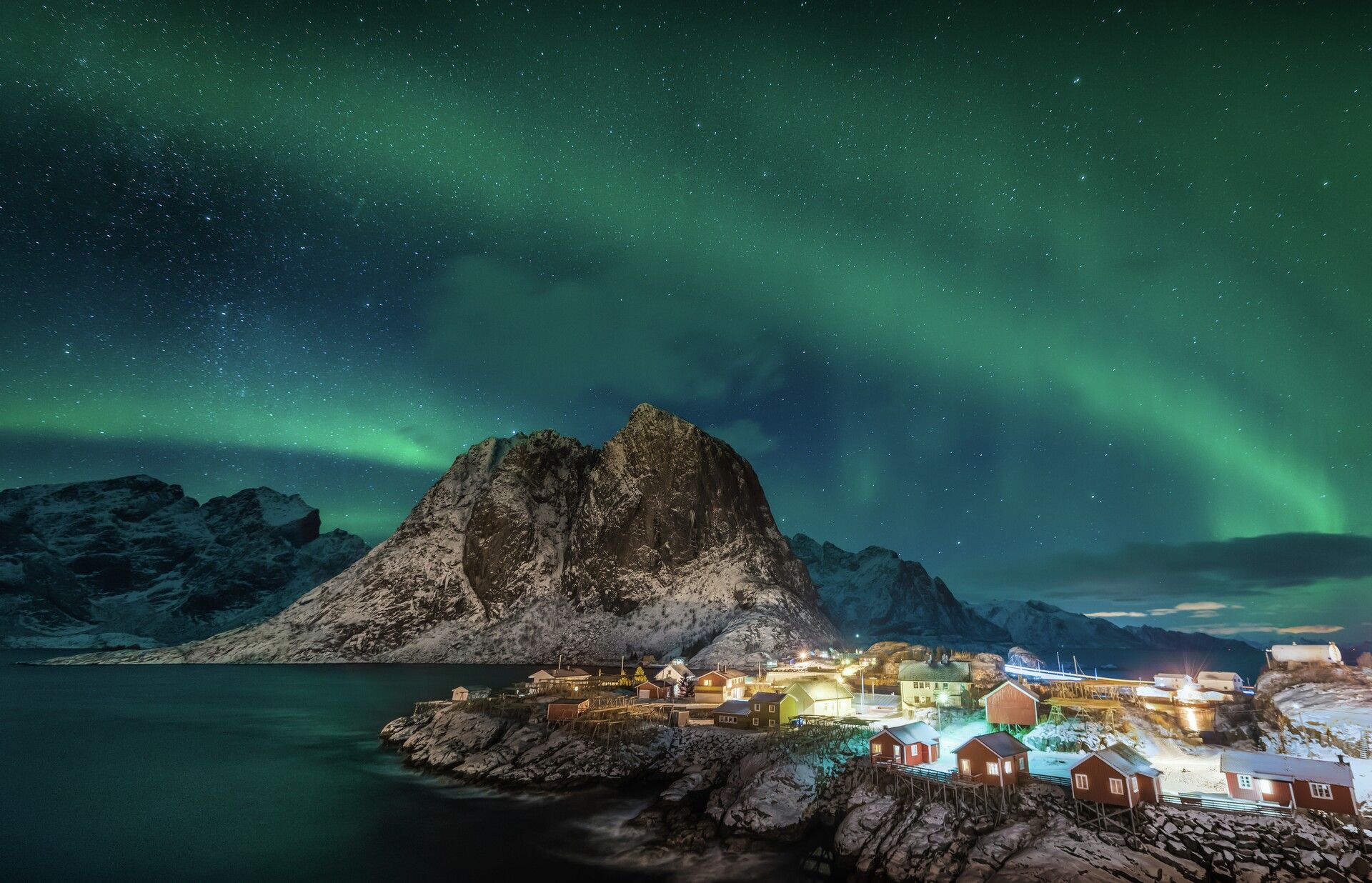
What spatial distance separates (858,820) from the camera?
3588cm

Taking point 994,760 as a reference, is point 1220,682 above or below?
above

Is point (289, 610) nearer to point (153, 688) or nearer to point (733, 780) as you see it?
point (153, 688)

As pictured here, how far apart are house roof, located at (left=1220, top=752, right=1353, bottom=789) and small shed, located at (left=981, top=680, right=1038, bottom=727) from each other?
14.9 metres

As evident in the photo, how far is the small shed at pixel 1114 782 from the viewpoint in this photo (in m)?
31.4

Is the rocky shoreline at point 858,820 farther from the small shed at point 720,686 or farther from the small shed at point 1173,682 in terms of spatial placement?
the small shed at point 1173,682

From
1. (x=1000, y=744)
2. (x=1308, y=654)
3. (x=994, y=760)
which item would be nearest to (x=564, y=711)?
(x=994, y=760)

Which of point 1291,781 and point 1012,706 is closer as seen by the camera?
point 1291,781

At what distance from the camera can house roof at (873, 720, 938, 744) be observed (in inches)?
1612

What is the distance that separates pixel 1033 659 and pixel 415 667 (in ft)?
459

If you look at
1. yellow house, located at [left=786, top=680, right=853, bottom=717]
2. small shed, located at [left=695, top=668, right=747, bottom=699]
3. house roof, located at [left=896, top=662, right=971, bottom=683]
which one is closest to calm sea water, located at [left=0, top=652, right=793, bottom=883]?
yellow house, located at [left=786, top=680, right=853, bottom=717]

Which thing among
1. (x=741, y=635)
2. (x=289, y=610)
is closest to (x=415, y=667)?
(x=289, y=610)

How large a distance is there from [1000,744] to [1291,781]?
1258 centimetres

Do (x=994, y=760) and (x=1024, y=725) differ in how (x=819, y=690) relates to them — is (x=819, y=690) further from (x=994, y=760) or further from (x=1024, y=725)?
(x=994, y=760)

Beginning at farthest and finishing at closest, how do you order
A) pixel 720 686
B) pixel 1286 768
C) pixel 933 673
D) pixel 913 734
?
pixel 720 686
pixel 933 673
pixel 913 734
pixel 1286 768
